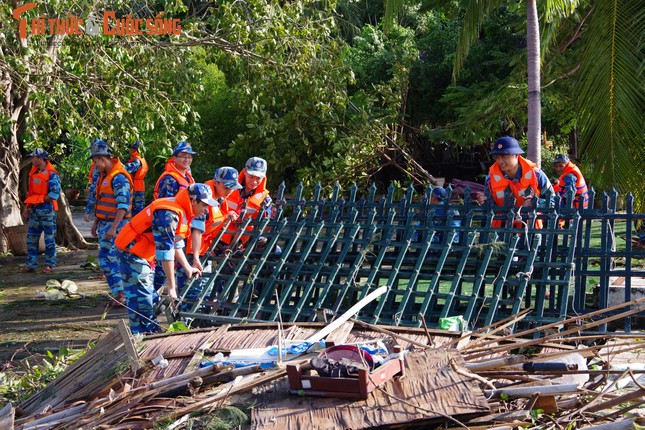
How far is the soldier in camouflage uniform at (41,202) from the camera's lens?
12961 millimetres

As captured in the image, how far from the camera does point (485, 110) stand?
16828 mm

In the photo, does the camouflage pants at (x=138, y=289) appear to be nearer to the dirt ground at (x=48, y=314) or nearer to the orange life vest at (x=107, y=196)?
the dirt ground at (x=48, y=314)

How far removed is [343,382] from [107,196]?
7196 mm

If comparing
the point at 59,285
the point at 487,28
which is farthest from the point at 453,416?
the point at 487,28

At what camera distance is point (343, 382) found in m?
4.12

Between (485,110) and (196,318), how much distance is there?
1126 cm

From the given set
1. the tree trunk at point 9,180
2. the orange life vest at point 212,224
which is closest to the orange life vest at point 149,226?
the orange life vest at point 212,224

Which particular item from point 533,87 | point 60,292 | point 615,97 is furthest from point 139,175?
point 615,97

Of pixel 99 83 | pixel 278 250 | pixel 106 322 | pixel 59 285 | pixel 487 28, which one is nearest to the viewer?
pixel 278 250

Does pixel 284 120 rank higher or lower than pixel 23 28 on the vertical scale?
lower

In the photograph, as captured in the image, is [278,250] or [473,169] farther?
[473,169]

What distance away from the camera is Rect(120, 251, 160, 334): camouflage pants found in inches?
283

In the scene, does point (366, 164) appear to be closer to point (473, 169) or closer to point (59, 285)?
point (473, 169)

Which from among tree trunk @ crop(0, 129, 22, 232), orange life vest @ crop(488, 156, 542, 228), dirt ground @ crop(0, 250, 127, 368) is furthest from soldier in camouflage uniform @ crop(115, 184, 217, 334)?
tree trunk @ crop(0, 129, 22, 232)
